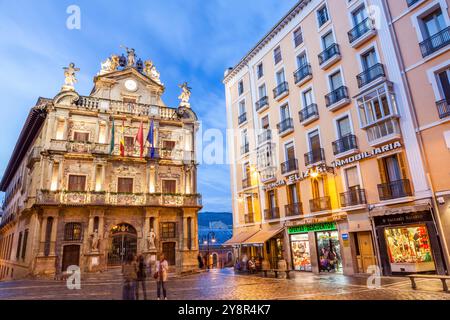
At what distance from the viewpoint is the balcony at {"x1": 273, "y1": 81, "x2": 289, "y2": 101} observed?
23.2 metres

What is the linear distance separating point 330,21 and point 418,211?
13.2 m

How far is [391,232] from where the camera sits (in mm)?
15516

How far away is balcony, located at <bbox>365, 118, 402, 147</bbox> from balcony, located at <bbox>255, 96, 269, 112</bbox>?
32.0 ft

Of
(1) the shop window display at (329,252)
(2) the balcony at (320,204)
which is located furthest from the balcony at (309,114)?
(1) the shop window display at (329,252)

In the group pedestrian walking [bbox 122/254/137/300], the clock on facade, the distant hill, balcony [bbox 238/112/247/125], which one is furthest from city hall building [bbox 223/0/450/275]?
the distant hill

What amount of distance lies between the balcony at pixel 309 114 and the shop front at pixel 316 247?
6.78m

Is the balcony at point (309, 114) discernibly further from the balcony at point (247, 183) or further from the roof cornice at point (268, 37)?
the roof cornice at point (268, 37)

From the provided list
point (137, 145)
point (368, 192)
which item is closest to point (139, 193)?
point (137, 145)

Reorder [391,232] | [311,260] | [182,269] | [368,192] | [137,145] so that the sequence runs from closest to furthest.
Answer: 1. [391,232]
2. [368,192]
3. [311,260]
4. [182,269]
5. [137,145]

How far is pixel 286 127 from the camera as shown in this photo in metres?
22.5

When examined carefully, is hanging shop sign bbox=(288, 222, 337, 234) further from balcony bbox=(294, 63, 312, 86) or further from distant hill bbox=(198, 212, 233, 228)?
distant hill bbox=(198, 212, 233, 228)

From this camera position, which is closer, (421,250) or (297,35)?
(421,250)

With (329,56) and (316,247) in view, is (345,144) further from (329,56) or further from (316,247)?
(316,247)
